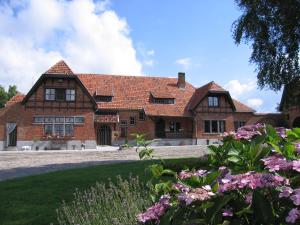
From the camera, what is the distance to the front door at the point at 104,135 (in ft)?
138

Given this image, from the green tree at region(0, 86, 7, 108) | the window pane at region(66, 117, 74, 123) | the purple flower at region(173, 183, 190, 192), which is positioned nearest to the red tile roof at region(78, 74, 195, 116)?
the window pane at region(66, 117, 74, 123)

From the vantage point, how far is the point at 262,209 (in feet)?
6.60

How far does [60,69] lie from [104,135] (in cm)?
870

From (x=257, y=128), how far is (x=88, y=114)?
1449 inches

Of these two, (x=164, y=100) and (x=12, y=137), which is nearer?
(x=12, y=137)

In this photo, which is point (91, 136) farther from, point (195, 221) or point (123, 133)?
point (195, 221)

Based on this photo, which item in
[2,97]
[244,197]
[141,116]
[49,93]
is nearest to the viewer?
[244,197]

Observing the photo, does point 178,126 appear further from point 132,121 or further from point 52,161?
point 52,161

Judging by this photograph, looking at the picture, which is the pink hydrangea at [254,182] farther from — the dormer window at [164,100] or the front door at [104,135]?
the dormer window at [164,100]

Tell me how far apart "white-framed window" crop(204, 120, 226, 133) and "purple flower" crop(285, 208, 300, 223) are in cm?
4355

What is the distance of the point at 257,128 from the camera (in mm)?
3594

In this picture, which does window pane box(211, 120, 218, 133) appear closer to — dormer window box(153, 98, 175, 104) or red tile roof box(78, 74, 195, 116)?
red tile roof box(78, 74, 195, 116)

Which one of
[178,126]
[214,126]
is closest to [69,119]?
[178,126]

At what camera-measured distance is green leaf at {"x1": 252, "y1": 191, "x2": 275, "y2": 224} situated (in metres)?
2.00
